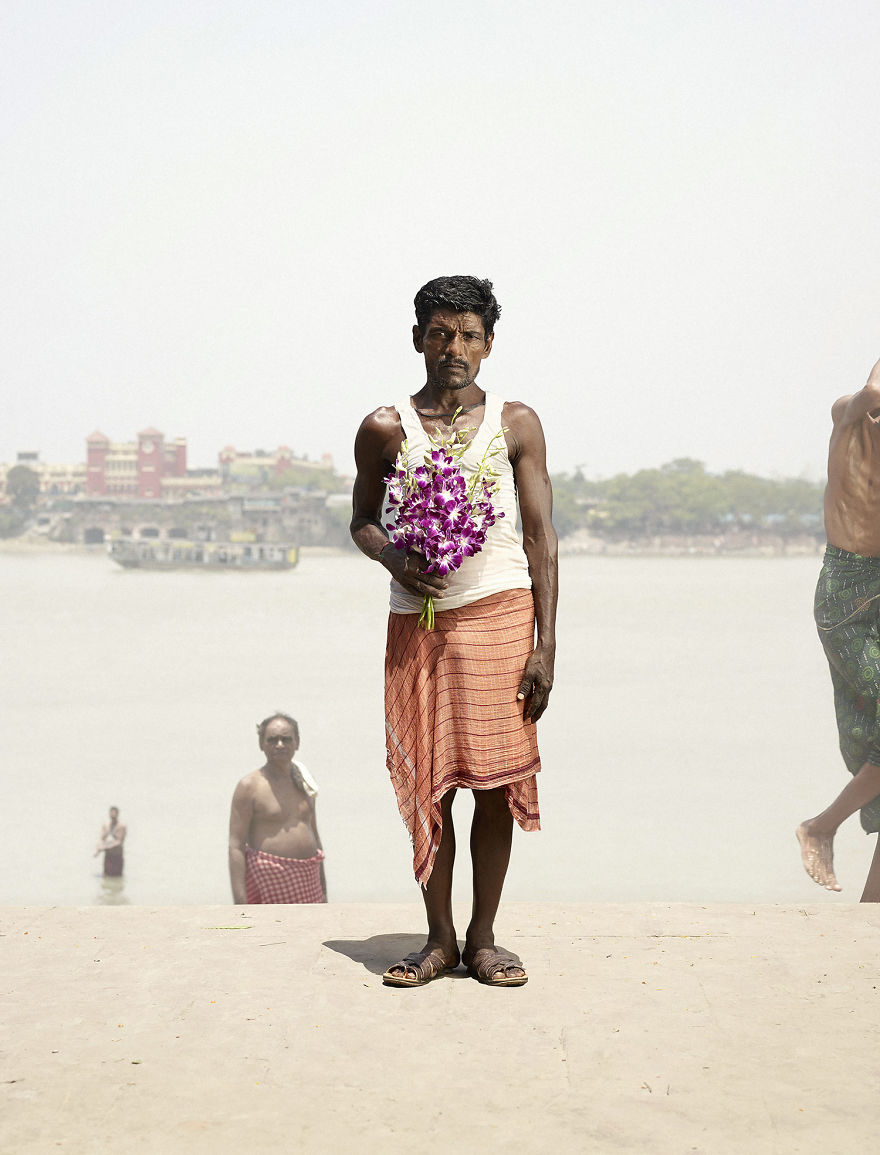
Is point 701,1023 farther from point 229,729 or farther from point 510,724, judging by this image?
point 229,729

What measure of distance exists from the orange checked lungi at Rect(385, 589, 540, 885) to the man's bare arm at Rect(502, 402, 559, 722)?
0.04 metres

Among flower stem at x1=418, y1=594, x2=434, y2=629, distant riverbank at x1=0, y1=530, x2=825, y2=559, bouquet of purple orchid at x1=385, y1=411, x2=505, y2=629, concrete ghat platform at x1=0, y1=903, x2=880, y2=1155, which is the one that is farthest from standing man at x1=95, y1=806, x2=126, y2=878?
distant riverbank at x1=0, y1=530, x2=825, y2=559

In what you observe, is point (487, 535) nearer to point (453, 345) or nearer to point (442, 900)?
point (453, 345)

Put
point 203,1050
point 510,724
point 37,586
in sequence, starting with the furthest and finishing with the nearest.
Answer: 1. point 37,586
2. point 510,724
3. point 203,1050

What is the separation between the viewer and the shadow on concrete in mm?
3561

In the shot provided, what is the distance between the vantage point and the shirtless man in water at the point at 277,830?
19.7 feet

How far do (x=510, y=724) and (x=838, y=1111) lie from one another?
45.9 inches

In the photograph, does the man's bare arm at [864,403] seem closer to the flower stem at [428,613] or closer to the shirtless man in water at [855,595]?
the shirtless man in water at [855,595]

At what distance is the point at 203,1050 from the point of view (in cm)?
291

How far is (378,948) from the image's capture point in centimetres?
372

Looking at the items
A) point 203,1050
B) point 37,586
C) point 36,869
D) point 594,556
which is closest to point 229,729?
point 36,869

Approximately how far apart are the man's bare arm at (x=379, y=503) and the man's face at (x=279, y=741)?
2744 mm

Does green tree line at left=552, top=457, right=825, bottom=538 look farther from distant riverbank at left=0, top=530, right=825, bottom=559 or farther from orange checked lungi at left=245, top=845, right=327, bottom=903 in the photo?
orange checked lungi at left=245, top=845, right=327, bottom=903

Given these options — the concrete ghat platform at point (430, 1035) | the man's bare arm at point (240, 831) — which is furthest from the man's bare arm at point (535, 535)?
the man's bare arm at point (240, 831)
